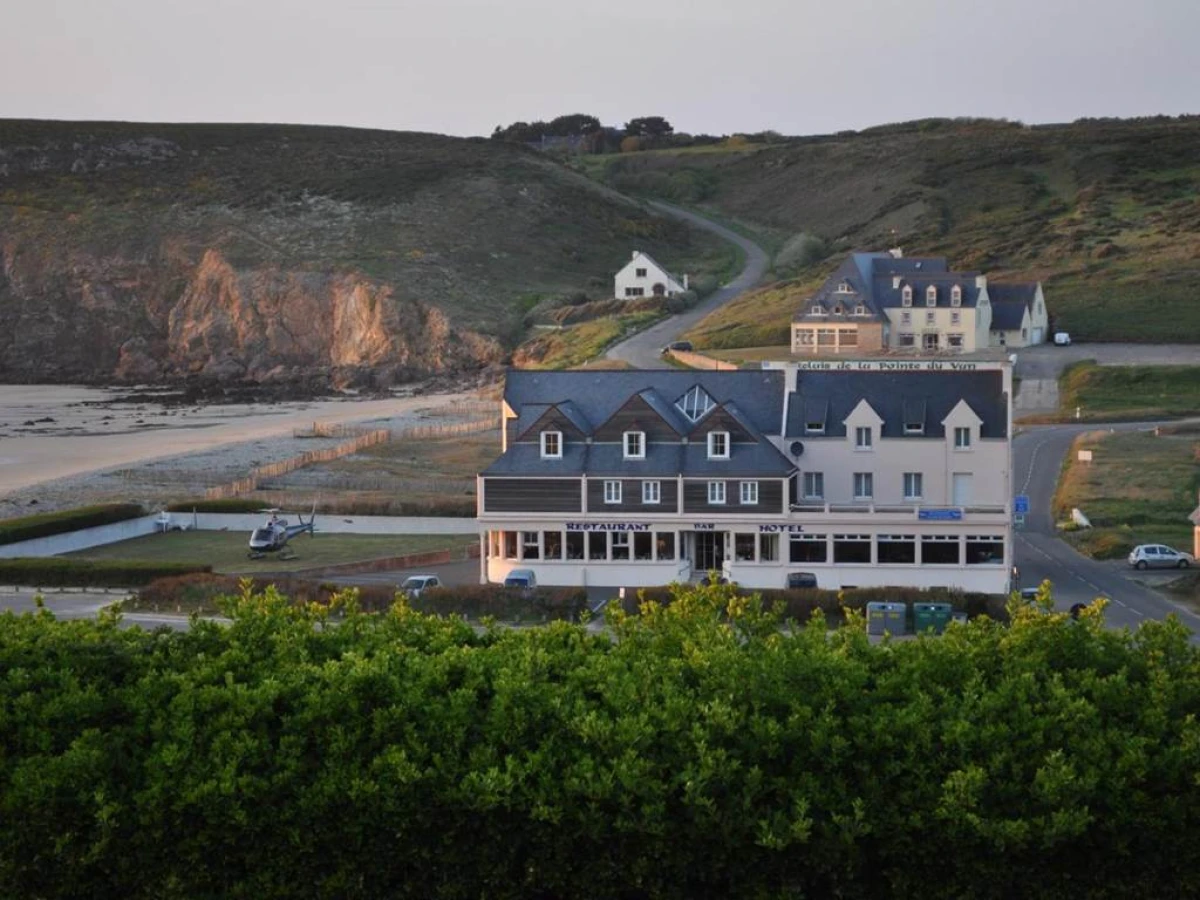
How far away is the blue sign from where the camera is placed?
135 ft

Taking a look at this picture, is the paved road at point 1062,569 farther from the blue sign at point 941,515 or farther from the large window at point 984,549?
the blue sign at point 941,515

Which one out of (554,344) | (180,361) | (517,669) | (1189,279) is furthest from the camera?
(180,361)

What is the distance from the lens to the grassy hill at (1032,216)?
105 metres

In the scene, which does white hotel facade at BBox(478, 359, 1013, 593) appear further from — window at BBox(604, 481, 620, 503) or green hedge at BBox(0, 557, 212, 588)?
green hedge at BBox(0, 557, 212, 588)

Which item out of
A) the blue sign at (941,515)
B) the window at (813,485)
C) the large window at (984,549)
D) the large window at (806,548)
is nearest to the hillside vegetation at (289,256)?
the window at (813,485)

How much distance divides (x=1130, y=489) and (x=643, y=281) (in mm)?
81889

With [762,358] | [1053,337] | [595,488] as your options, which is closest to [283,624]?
[595,488]

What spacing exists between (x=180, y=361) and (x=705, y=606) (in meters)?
122

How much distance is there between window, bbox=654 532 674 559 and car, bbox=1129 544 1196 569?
38.4ft

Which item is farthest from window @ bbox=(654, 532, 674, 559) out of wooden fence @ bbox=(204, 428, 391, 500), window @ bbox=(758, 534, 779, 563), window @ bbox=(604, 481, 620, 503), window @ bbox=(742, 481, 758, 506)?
wooden fence @ bbox=(204, 428, 391, 500)

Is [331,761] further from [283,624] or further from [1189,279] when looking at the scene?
[1189,279]

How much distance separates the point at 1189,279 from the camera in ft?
348

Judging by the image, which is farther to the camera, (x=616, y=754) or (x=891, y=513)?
(x=891, y=513)

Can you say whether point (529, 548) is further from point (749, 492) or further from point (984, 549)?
point (984, 549)
